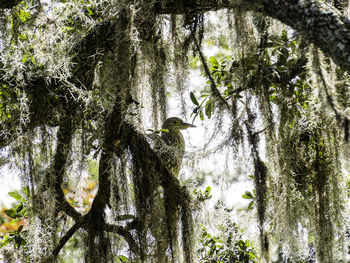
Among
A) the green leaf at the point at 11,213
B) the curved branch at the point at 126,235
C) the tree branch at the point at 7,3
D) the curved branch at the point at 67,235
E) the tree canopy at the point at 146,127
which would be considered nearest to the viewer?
the tree branch at the point at 7,3

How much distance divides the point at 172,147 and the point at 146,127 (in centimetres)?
23

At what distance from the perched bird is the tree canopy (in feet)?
0.26

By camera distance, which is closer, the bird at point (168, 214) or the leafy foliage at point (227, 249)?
the bird at point (168, 214)

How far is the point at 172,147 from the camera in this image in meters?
1.98

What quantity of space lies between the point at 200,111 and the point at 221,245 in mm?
797

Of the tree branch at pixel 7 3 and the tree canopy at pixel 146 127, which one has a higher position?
the tree branch at pixel 7 3

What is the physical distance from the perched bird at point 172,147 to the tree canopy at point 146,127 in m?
0.08

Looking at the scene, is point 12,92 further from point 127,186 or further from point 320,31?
point 320,31

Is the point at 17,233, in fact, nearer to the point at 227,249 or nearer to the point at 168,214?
the point at 168,214

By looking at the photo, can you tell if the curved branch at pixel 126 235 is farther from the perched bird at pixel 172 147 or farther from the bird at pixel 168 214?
the perched bird at pixel 172 147

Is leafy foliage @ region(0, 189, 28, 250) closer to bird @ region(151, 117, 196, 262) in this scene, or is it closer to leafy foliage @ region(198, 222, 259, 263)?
bird @ region(151, 117, 196, 262)

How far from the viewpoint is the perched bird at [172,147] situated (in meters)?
2.00

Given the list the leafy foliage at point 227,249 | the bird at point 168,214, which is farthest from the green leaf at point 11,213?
the leafy foliage at point 227,249

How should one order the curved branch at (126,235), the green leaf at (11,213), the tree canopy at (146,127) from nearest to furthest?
the tree canopy at (146,127) → the curved branch at (126,235) → the green leaf at (11,213)
